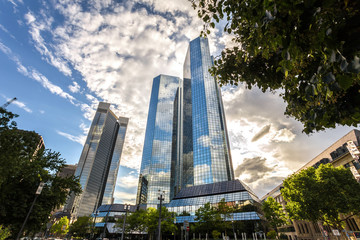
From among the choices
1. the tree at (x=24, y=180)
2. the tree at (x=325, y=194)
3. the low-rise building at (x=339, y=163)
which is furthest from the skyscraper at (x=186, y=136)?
the tree at (x=24, y=180)

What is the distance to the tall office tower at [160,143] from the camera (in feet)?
357

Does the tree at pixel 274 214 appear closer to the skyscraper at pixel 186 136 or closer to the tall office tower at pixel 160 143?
the skyscraper at pixel 186 136

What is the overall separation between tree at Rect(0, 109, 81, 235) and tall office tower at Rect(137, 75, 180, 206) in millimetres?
86142

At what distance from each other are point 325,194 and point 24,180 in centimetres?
4205

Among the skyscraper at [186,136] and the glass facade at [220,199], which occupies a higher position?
the skyscraper at [186,136]

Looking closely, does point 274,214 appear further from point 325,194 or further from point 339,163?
point 339,163

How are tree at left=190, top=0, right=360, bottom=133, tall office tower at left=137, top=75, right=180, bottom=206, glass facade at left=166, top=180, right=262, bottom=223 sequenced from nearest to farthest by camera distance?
tree at left=190, top=0, right=360, bottom=133 → glass facade at left=166, top=180, right=262, bottom=223 → tall office tower at left=137, top=75, right=180, bottom=206

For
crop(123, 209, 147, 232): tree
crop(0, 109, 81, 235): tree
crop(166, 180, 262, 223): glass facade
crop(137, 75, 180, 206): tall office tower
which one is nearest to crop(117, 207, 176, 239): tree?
crop(123, 209, 147, 232): tree

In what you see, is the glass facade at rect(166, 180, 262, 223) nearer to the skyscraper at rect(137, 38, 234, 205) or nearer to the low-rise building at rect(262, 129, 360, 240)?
the low-rise building at rect(262, 129, 360, 240)

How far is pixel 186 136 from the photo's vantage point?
138500 millimetres

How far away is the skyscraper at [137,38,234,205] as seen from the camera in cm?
9012

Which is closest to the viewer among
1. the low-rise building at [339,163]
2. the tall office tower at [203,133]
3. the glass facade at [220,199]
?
the low-rise building at [339,163]

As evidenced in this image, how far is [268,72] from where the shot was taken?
5.91 m

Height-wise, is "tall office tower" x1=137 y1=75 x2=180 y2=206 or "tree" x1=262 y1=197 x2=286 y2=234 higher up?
"tall office tower" x1=137 y1=75 x2=180 y2=206
